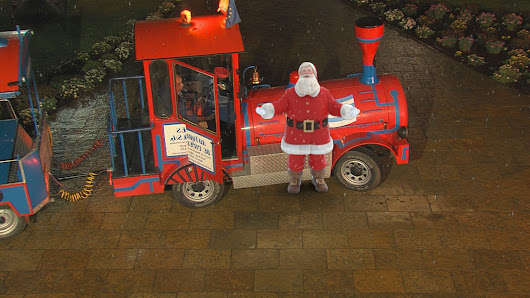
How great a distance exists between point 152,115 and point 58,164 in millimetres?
3059

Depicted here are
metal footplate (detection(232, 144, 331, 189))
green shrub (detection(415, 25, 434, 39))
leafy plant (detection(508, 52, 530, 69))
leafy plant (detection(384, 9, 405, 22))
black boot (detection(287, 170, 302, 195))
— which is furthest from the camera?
leafy plant (detection(384, 9, 405, 22))

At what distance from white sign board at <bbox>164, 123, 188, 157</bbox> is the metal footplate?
2.94ft

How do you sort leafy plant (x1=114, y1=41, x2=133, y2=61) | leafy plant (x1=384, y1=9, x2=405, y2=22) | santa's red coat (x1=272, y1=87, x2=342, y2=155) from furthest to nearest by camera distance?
leafy plant (x1=384, y1=9, x2=405, y2=22), leafy plant (x1=114, y1=41, x2=133, y2=61), santa's red coat (x1=272, y1=87, x2=342, y2=155)

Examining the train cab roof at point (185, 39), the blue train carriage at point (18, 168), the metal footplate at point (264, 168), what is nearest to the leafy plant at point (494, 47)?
the metal footplate at point (264, 168)

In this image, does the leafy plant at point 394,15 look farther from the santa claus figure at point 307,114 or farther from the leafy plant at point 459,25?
the santa claus figure at point 307,114

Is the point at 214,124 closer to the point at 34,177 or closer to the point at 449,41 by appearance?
the point at 34,177

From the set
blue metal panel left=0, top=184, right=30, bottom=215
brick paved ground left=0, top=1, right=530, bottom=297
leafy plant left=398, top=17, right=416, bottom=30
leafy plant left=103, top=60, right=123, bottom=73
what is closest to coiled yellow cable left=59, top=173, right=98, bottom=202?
brick paved ground left=0, top=1, right=530, bottom=297

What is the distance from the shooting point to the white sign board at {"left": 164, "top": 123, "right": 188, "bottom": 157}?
8734mm

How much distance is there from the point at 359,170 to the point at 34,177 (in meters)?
4.93

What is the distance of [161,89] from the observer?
8461 mm

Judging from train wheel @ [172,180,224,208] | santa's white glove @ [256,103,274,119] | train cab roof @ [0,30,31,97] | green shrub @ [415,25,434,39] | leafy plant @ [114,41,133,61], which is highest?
train cab roof @ [0,30,31,97]

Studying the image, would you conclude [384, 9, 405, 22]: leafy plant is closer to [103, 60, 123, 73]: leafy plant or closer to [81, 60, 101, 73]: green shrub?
[103, 60, 123, 73]: leafy plant

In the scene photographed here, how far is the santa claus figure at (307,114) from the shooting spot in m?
8.51

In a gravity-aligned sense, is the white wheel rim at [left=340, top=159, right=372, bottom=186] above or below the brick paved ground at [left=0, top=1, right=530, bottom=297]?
above
